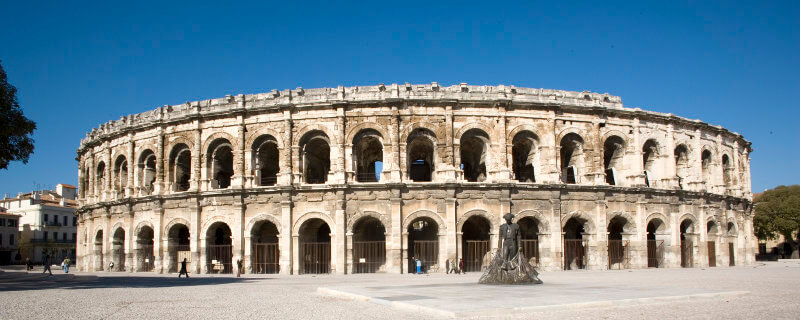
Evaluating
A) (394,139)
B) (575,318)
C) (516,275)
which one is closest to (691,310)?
(575,318)

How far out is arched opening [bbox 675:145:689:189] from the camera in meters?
29.6

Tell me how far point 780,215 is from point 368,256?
33.4 meters

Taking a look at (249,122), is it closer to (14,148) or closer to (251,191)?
(251,191)

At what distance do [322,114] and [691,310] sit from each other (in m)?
17.9

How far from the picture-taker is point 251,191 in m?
25.9

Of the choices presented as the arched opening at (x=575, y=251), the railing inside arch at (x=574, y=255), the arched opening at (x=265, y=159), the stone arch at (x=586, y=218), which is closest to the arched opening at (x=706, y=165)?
the arched opening at (x=575, y=251)

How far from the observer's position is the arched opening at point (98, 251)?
1249 inches

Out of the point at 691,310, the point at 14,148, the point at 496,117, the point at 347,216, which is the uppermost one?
Result: the point at 496,117

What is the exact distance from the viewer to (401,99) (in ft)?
83.4

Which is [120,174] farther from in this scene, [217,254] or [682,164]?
[682,164]

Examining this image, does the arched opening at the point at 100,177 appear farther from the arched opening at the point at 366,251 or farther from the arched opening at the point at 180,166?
the arched opening at the point at 366,251

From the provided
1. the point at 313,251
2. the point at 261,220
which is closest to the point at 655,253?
the point at 313,251

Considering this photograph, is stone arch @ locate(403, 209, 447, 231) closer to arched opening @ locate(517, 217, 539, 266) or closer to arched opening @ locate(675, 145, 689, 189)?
arched opening @ locate(517, 217, 539, 266)

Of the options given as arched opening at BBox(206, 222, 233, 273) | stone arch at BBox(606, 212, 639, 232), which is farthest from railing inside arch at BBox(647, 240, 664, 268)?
arched opening at BBox(206, 222, 233, 273)
